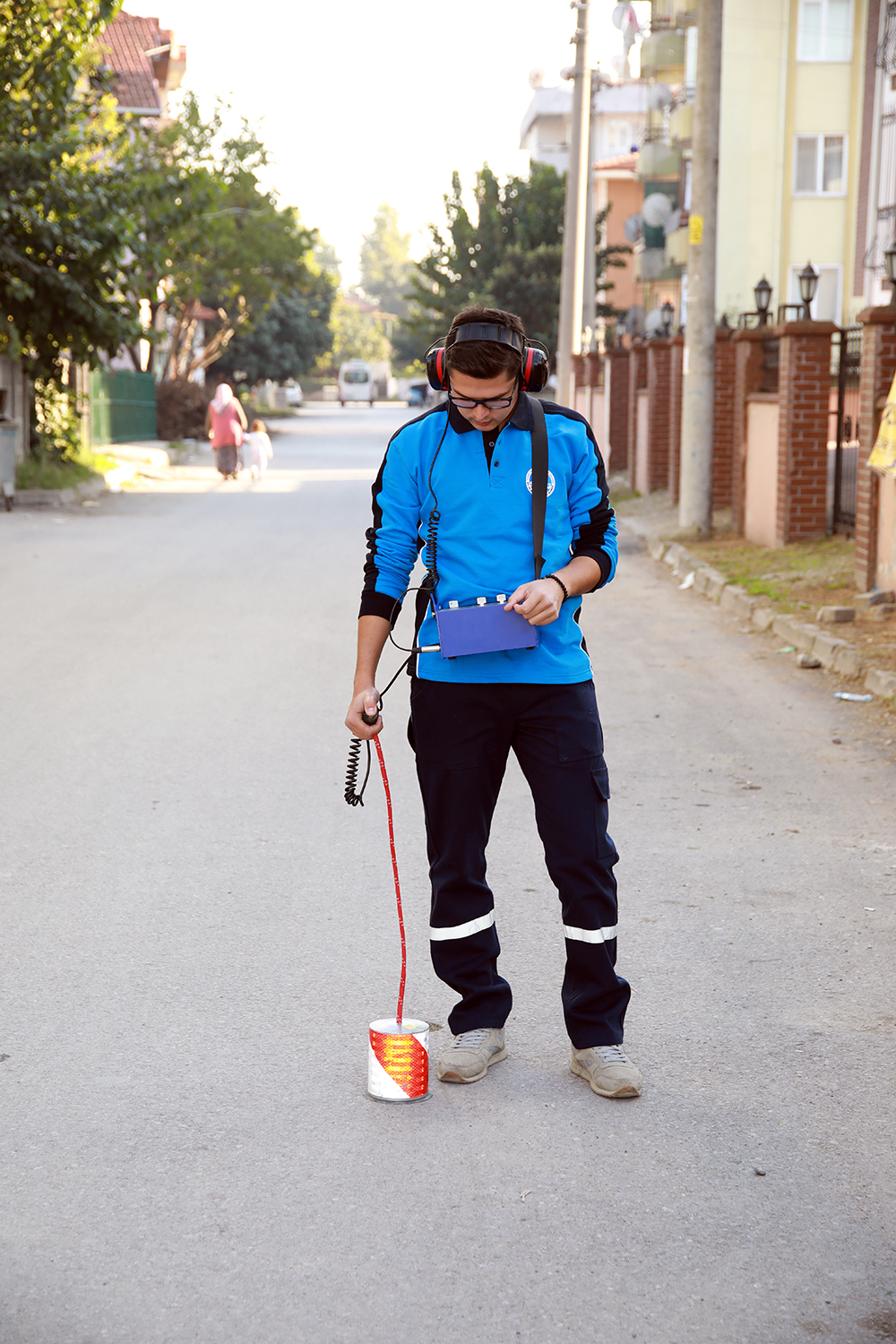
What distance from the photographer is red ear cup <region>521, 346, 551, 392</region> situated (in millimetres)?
3883

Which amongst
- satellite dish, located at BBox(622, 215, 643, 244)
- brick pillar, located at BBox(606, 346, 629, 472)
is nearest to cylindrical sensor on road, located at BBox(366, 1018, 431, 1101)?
brick pillar, located at BBox(606, 346, 629, 472)

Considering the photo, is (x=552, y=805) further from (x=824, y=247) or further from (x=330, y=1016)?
(x=824, y=247)

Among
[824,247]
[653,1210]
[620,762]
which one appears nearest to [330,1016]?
[653,1210]

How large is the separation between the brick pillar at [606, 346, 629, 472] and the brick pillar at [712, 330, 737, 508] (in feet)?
27.6

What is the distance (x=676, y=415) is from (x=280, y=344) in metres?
46.1

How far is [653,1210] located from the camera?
3359 mm

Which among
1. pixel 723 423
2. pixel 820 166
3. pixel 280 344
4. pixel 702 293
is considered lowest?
pixel 723 423

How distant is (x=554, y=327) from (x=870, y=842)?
161 feet

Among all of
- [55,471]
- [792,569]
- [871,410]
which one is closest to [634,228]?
[55,471]

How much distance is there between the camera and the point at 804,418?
49.3 ft

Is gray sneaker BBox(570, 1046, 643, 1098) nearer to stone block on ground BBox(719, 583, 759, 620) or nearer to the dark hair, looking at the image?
the dark hair

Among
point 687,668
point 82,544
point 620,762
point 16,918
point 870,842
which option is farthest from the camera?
point 82,544

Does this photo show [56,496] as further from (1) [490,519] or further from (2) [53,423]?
(1) [490,519]

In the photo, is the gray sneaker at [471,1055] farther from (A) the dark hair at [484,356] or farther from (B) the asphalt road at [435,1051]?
(A) the dark hair at [484,356]
